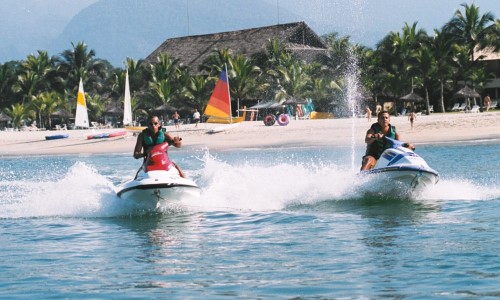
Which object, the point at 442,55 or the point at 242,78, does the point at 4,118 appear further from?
the point at 442,55

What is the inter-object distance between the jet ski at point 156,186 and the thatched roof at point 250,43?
4903 centimetres

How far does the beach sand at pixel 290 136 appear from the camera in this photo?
1556 inches

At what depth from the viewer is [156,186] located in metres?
13.8

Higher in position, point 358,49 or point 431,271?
point 358,49

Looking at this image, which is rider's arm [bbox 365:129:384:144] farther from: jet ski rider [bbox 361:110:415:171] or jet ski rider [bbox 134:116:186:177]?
jet ski rider [bbox 134:116:186:177]

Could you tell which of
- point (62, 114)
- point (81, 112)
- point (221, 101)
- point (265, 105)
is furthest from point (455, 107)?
point (62, 114)

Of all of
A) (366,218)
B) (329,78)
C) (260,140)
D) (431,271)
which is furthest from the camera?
(329,78)

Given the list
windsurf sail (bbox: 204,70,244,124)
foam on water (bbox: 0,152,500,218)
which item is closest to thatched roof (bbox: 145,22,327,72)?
windsurf sail (bbox: 204,70,244,124)

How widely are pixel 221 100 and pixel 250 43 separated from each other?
1913 centimetres

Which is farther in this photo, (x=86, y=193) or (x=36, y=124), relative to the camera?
(x=36, y=124)

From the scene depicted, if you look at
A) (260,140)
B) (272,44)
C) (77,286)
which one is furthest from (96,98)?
(77,286)

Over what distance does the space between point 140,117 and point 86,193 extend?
49.2 metres

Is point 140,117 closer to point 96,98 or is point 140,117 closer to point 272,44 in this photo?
point 96,98

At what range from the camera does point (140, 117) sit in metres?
64.8
